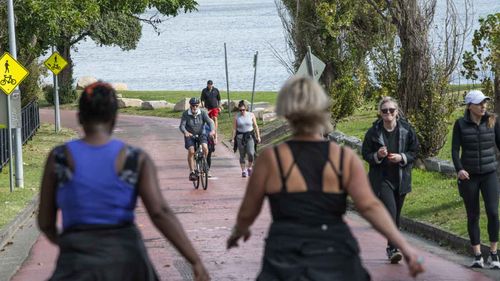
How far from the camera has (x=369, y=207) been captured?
595cm

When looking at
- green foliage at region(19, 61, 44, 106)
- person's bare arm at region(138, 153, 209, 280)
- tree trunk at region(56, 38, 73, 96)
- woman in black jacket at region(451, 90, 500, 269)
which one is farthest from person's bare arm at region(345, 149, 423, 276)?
tree trunk at region(56, 38, 73, 96)

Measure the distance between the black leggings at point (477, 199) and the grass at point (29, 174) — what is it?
6947 millimetres

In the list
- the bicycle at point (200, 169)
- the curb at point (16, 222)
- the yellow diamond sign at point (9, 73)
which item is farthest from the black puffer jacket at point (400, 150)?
the yellow diamond sign at point (9, 73)

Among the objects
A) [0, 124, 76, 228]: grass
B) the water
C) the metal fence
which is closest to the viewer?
[0, 124, 76, 228]: grass

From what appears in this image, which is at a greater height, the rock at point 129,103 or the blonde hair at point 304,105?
the blonde hair at point 304,105

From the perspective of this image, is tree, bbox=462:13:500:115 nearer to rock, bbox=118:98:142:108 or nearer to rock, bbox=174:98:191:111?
rock, bbox=174:98:191:111

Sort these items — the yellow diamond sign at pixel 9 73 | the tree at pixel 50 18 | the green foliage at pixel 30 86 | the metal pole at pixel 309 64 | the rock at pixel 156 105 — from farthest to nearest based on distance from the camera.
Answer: the rock at pixel 156 105, the green foliage at pixel 30 86, the tree at pixel 50 18, the yellow diamond sign at pixel 9 73, the metal pole at pixel 309 64

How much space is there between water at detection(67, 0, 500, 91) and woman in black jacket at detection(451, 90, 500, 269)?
156 feet

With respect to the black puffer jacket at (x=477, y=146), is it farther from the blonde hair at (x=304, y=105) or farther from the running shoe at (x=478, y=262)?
the blonde hair at (x=304, y=105)

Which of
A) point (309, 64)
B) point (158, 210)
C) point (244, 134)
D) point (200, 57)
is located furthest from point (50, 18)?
point (200, 57)

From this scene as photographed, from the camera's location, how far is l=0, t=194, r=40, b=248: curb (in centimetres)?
1600

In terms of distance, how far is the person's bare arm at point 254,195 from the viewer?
598 cm

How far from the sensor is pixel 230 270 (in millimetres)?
12594

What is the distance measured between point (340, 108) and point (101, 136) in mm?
26525
